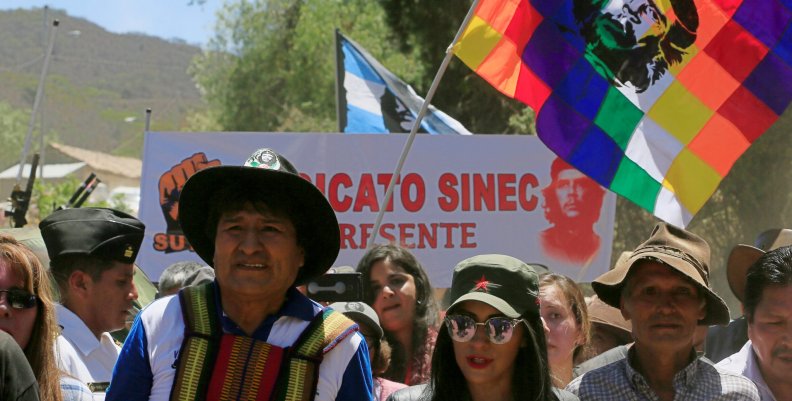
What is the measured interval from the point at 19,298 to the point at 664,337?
206 centimetres

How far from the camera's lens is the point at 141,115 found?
133125mm

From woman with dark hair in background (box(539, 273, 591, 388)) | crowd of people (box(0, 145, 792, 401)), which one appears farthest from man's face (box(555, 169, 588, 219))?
woman with dark hair in background (box(539, 273, 591, 388))

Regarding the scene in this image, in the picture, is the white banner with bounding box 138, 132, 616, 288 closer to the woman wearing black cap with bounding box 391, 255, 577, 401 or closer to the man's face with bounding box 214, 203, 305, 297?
the woman wearing black cap with bounding box 391, 255, 577, 401

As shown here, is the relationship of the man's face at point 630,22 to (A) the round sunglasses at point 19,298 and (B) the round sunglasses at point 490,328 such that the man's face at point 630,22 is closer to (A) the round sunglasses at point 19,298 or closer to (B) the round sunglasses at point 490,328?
(B) the round sunglasses at point 490,328

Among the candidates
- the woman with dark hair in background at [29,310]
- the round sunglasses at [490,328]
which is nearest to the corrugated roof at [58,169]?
the woman with dark hair in background at [29,310]

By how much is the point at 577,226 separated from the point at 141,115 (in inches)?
5048

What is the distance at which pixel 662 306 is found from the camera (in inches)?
159

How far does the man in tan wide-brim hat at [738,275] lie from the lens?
197 inches

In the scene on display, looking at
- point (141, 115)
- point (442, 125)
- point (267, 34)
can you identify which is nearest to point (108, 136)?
point (141, 115)

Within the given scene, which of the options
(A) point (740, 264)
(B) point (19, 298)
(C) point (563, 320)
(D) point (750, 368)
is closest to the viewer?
(B) point (19, 298)

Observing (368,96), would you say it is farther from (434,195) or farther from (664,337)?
(664,337)

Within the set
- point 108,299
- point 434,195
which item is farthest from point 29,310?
point 434,195

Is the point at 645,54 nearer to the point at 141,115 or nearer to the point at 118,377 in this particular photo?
the point at 118,377

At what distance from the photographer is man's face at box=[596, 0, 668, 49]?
677 cm
